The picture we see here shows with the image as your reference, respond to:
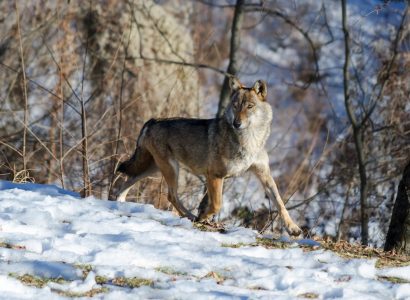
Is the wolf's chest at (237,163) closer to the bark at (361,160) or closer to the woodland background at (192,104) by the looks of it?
the woodland background at (192,104)

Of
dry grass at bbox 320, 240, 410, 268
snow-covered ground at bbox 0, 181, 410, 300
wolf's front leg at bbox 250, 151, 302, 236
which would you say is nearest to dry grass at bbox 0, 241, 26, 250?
snow-covered ground at bbox 0, 181, 410, 300

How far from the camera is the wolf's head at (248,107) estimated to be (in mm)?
8289

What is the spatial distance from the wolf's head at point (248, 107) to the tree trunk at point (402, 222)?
1767 millimetres

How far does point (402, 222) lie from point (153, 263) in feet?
10.5

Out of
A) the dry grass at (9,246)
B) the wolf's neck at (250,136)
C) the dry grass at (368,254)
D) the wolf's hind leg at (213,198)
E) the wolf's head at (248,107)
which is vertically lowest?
the dry grass at (9,246)

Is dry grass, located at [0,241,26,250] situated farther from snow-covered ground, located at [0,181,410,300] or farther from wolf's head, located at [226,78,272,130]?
wolf's head, located at [226,78,272,130]

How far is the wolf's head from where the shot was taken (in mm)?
8289

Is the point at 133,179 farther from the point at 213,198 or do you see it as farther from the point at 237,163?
the point at 237,163

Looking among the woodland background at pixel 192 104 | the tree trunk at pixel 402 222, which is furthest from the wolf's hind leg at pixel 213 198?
the woodland background at pixel 192 104

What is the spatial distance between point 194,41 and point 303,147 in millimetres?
Answer: 3618

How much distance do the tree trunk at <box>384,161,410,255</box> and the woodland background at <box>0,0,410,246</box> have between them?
3.24 meters

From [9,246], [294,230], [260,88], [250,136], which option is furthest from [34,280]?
[260,88]

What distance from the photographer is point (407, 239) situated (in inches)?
301

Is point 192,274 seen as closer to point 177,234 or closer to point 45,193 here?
point 177,234
